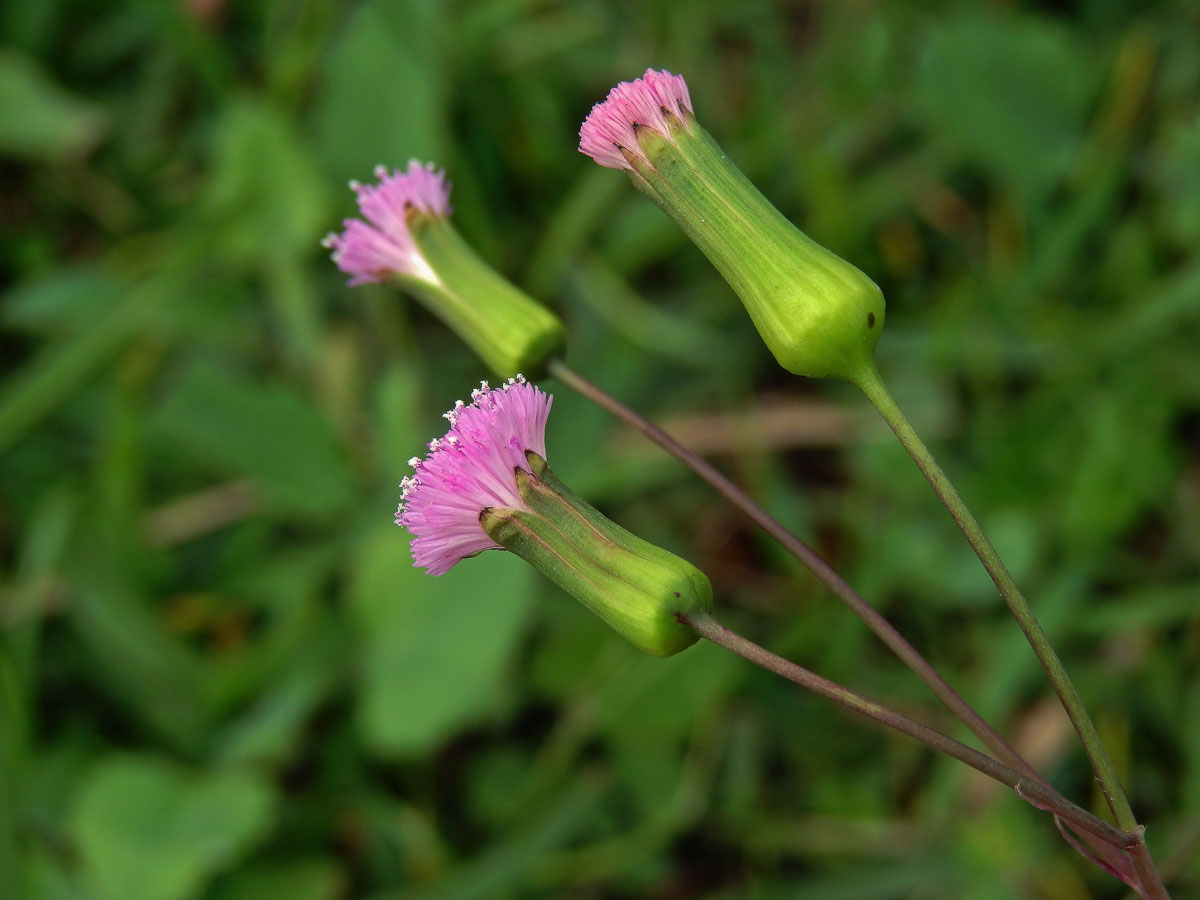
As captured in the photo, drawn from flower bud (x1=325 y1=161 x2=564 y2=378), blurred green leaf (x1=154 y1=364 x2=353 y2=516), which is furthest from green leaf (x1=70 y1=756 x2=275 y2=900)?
flower bud (x1=325 y1=161 x2=564 y2=378)

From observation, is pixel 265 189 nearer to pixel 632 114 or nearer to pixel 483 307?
pixel 483 307

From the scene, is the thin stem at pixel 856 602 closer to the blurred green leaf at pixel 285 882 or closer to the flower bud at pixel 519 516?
the flower bud at pixel 519 516

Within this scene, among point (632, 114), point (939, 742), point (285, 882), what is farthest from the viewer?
point (285, 882)

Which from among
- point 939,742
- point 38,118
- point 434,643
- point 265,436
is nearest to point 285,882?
point 434,643

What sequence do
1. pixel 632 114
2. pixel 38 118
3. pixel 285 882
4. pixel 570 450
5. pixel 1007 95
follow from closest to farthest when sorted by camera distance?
pixel 632 114 → pixel 285 882 → pixel 570 450 → pixel 1007 95 → pixel 38 118

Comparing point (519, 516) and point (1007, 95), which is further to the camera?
point (1007, 95)

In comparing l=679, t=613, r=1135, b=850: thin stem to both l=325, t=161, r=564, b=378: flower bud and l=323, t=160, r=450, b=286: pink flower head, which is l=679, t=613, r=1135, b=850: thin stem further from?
l=323, t=160, r=450, b=286: pink flower head
